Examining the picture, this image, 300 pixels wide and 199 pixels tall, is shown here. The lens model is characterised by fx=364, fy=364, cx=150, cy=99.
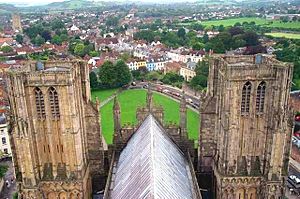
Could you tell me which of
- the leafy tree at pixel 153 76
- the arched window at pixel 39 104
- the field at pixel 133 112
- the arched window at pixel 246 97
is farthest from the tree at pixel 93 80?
the arched window at pixel 246 97

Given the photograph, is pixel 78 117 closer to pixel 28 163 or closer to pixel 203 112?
pixel 28 163

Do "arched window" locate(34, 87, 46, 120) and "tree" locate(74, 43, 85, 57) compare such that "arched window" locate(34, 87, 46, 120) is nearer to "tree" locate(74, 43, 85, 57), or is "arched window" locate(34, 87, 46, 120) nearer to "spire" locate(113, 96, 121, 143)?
"spire" locate(113, 96, 121, 143)

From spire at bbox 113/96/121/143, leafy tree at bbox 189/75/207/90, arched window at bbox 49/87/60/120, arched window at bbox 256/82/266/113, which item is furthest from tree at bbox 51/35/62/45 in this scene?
arched window at bbox 256/82/266/113

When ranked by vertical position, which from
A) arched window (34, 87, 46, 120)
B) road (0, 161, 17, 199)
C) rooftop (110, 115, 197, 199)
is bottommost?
road (0, 161, 17, 199)

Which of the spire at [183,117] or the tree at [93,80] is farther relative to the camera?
the tree at [93,80]

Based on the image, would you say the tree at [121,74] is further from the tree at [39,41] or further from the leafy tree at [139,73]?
the tree at [39,41]

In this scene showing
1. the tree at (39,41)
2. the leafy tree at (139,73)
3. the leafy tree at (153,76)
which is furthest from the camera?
the tree at (39,41)

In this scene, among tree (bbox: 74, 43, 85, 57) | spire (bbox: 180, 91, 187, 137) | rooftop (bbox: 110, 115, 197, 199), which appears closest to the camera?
rooftop (bbox: 110, 115, 197, 199)
